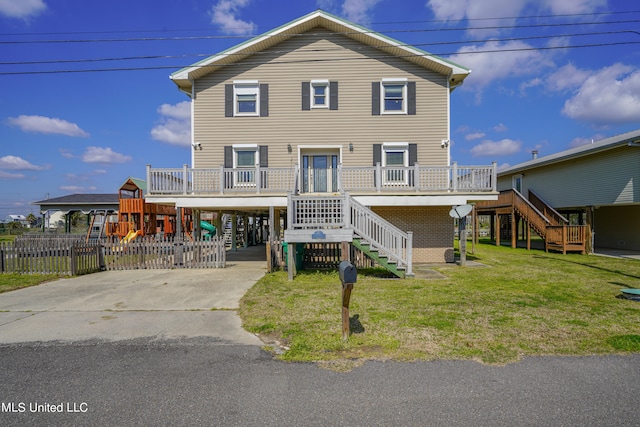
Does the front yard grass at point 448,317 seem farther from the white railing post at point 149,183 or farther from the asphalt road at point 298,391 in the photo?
the white railing post at point 149,183

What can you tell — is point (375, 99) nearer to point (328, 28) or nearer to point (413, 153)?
point (413, 153)

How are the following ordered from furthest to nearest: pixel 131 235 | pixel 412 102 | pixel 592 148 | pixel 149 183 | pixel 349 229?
pixel 592 148 → pixel 131 235 → pixel 412 102 → pixel 149 183 → pixel 349 229

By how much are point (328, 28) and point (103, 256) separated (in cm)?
1304

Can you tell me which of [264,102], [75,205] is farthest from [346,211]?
[75,205]

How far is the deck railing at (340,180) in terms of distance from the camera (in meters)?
12.8

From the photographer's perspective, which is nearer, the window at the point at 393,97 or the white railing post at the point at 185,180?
the white railing post at the point at 185,180

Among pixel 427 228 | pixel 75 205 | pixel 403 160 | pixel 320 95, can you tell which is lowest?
pixel 427 228

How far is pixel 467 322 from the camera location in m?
5.65

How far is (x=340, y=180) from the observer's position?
1272 cm

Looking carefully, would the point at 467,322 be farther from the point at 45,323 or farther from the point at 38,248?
the point at 38,248

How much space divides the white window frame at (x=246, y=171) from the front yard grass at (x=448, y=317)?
16.0 ft

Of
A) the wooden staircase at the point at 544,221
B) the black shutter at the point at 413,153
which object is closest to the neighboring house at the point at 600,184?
the wooden staircase at the point at 544,221

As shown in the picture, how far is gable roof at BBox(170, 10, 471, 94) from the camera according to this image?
14180 millimetres

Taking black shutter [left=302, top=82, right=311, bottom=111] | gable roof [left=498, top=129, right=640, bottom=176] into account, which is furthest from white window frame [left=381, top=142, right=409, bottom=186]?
gable roof [left=498, top=129, right=640, bottom=176]
